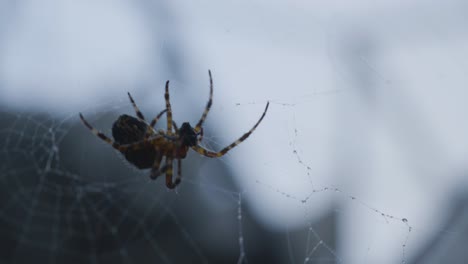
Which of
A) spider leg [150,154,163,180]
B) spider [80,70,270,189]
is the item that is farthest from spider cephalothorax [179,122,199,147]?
spider leg [150,154,163,180]

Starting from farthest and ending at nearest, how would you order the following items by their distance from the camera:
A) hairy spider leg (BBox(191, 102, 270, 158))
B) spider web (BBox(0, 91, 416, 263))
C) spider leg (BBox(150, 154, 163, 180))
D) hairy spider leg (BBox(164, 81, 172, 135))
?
spider web (BBox(0, 91, 416, 263)), spider leg (BBox(150, 154, 163, 180)), hairy spider leg (BBox(191, 102, 270, 158)), hairy spider leg (BBox(164, 81, 172, 135))

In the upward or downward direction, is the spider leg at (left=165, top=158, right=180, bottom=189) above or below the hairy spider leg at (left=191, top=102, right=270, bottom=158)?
below

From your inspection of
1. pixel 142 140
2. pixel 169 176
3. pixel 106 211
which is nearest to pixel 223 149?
pixel 169 176

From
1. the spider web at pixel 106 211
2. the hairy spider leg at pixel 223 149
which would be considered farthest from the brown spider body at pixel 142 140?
the spider web at pixel 106 211

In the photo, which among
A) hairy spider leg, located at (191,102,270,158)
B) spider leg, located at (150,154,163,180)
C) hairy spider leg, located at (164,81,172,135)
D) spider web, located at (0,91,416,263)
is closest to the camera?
hairy spider leg, located at (164,81,172,135)

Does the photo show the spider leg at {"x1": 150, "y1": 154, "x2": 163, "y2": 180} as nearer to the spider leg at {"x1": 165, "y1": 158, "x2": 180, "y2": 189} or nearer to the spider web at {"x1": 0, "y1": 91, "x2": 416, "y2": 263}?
the spider leg at {"x1": 165, "y1": 158, "x2": 180, "y2": 189}

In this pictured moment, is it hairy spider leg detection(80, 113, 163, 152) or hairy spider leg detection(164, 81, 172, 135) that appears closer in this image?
hairy spider leg detection(164, 81, 172, 135)

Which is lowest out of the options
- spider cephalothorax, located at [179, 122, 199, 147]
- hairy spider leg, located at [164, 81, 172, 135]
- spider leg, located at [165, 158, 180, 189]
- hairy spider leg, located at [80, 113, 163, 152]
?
spider leg, located at [165, 158, 180, 189]

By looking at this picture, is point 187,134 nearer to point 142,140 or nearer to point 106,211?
point 142,140
